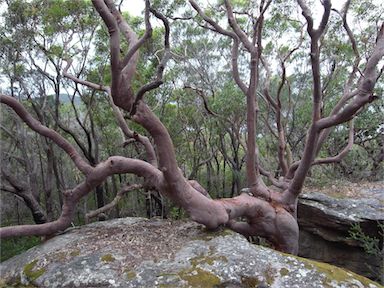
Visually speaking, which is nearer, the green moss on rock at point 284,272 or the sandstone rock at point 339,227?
the green moss on rock at point 284,272

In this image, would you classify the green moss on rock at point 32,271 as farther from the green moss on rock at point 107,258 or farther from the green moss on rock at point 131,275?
the green moss on rock at point 131,275

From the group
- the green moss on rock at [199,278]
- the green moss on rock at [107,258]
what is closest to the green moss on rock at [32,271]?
the green moss on rock at [107,258]

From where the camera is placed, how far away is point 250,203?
5.82 meters

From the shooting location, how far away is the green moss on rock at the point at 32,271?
13.3 feet

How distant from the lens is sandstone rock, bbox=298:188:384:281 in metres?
7.02

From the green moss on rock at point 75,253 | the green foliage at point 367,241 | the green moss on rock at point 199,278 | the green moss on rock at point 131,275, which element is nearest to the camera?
the green moss on rock at point 199,278

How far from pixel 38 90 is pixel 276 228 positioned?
302 inches

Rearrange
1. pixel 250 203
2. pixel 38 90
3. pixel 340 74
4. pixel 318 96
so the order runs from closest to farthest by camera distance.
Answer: pixel 318 96, pixel 250 203, pixel 38 90, pixel 340 74

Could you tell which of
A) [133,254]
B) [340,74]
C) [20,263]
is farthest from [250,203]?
[340,74]

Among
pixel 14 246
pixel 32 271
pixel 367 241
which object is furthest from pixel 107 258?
pixel 14 246

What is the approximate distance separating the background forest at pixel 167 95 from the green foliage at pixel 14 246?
0.06 meters

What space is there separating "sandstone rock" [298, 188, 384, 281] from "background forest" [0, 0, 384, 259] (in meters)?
1.20

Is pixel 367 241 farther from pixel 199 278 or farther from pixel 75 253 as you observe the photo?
pixel 75 253

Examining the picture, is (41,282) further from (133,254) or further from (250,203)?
(250,203)
